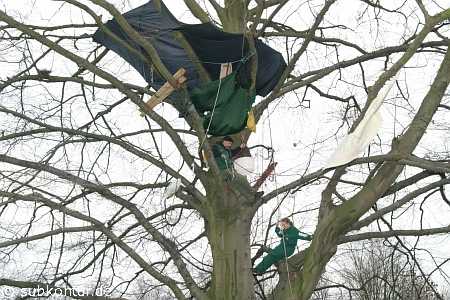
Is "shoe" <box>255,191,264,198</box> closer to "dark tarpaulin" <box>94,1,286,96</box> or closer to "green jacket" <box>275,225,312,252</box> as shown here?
"green jacket" <box>275,225,312,252</box>

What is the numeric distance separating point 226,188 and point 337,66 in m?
1.71

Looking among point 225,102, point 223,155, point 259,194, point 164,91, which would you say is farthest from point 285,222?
point 164,91

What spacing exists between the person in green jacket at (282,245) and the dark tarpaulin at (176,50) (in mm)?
1349

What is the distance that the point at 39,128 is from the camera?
5477 millimetres

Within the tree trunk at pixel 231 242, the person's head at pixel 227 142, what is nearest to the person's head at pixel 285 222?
the tree trunk at pixel 231 242

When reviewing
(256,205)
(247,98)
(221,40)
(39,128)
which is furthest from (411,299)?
(39,128)

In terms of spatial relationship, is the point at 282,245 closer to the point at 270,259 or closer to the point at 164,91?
the point at 270,259

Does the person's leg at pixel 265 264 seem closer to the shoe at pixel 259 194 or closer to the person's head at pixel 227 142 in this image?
the shoe at pixel 259 194

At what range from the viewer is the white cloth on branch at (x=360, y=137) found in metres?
4.43

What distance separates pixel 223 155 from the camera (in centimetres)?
543

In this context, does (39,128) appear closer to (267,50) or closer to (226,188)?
(226,188)

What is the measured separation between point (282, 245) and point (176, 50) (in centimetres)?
215

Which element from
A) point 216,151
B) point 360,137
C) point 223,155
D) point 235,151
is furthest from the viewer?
point 235,151

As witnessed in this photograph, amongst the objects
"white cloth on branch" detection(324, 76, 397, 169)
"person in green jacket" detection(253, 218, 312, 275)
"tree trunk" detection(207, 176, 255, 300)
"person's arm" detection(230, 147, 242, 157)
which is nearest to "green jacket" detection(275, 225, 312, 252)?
"person in green jacket" detection(253, 218, 312, 275)
